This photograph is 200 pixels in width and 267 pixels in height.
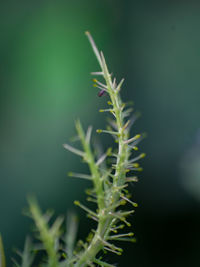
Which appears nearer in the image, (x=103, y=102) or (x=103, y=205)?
(x=103, y=205)

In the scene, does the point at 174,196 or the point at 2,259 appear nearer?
the point at 2,259

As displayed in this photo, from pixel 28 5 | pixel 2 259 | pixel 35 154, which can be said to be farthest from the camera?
pixel 28 5

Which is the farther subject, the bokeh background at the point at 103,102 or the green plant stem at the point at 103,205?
the bokeh background at the point at 103,102

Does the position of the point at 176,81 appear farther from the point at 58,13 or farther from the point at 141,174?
the point at 58,13

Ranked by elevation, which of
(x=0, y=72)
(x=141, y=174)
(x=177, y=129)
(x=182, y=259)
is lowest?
(x=182, y=259)

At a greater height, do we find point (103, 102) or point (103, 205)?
point (103, 102)

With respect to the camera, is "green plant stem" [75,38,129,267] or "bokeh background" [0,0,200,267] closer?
"green plant stem" [75,38,129,267]

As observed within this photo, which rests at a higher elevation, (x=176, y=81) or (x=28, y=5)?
(x=28, y=5)

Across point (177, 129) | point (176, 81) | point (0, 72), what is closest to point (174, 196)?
point (177, 129)
